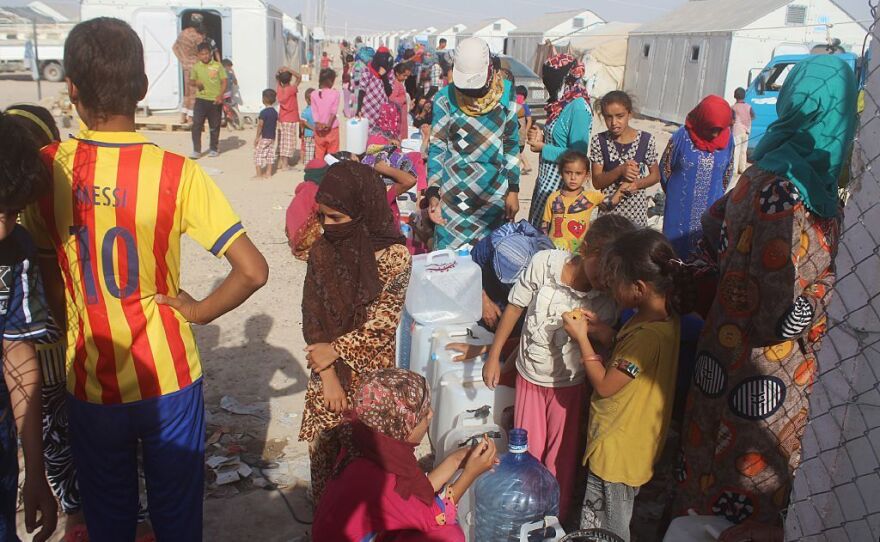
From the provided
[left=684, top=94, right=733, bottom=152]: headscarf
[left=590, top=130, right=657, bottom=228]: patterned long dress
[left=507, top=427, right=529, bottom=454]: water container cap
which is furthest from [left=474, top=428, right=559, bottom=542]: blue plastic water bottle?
[left=684, top=94, right=733, bottom=152]: headscarf

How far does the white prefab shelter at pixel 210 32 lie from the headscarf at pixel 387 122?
24.0 feet

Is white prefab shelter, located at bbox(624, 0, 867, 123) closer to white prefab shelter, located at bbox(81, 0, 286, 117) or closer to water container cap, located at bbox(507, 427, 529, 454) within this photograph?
white prefab shelter, located at bbox(81, 0, 286, 117)

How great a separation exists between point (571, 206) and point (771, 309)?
2298mm

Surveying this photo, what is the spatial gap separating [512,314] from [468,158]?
5.66 feet

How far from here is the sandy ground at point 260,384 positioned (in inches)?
138

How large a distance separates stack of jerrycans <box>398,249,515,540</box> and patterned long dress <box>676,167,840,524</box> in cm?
93

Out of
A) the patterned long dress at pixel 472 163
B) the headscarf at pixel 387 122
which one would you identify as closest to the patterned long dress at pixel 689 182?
the patterned long dress at pixel 472 163

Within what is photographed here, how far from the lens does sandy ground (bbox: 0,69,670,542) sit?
11.5 feet

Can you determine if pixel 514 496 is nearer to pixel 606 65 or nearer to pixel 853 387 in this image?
pixel 853 387

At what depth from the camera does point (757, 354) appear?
2.62 meters

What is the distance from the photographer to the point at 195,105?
12312mm

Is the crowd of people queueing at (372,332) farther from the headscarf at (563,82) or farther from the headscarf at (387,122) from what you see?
the headscarf at (387,122)

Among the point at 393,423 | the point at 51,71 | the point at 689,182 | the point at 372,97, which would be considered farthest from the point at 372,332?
the point at 51,71

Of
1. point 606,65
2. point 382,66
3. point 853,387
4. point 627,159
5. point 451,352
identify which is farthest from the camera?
point 606,65
